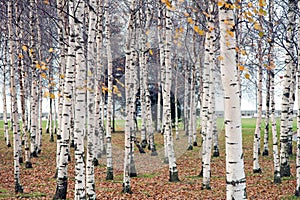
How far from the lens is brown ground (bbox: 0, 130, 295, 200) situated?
10.4 meters

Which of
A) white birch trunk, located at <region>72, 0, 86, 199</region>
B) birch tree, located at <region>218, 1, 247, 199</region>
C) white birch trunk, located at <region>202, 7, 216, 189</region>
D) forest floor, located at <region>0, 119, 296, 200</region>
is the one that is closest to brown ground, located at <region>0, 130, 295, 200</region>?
forest floor, located at <region>0, 119, 296, 200</region>

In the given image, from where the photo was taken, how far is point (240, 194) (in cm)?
498

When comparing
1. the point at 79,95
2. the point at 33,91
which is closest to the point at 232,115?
the point at 79,95

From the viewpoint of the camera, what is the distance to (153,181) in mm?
12508

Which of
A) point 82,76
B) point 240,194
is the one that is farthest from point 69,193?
point 240,194

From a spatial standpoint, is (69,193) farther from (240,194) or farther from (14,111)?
(240,194)

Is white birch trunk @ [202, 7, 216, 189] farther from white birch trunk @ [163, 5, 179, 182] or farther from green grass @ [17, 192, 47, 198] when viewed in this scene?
green grass @ [17, 192, 47, 198]

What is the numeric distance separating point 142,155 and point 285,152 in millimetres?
8083

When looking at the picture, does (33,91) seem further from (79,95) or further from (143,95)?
(79,95)

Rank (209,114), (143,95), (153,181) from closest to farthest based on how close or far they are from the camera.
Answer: (209,114) < (153,181) < (143,95)

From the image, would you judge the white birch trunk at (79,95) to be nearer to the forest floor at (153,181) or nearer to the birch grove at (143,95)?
the birch grove at (143,95)

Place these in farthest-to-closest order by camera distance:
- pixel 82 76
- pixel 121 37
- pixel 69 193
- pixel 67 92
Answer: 1. pixel 121 37
2. pixel 69 193
3. pixel 67 92
4. pixel 82 76

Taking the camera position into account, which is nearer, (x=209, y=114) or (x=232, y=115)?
(x=232, y=115)

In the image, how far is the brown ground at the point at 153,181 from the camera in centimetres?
1038
